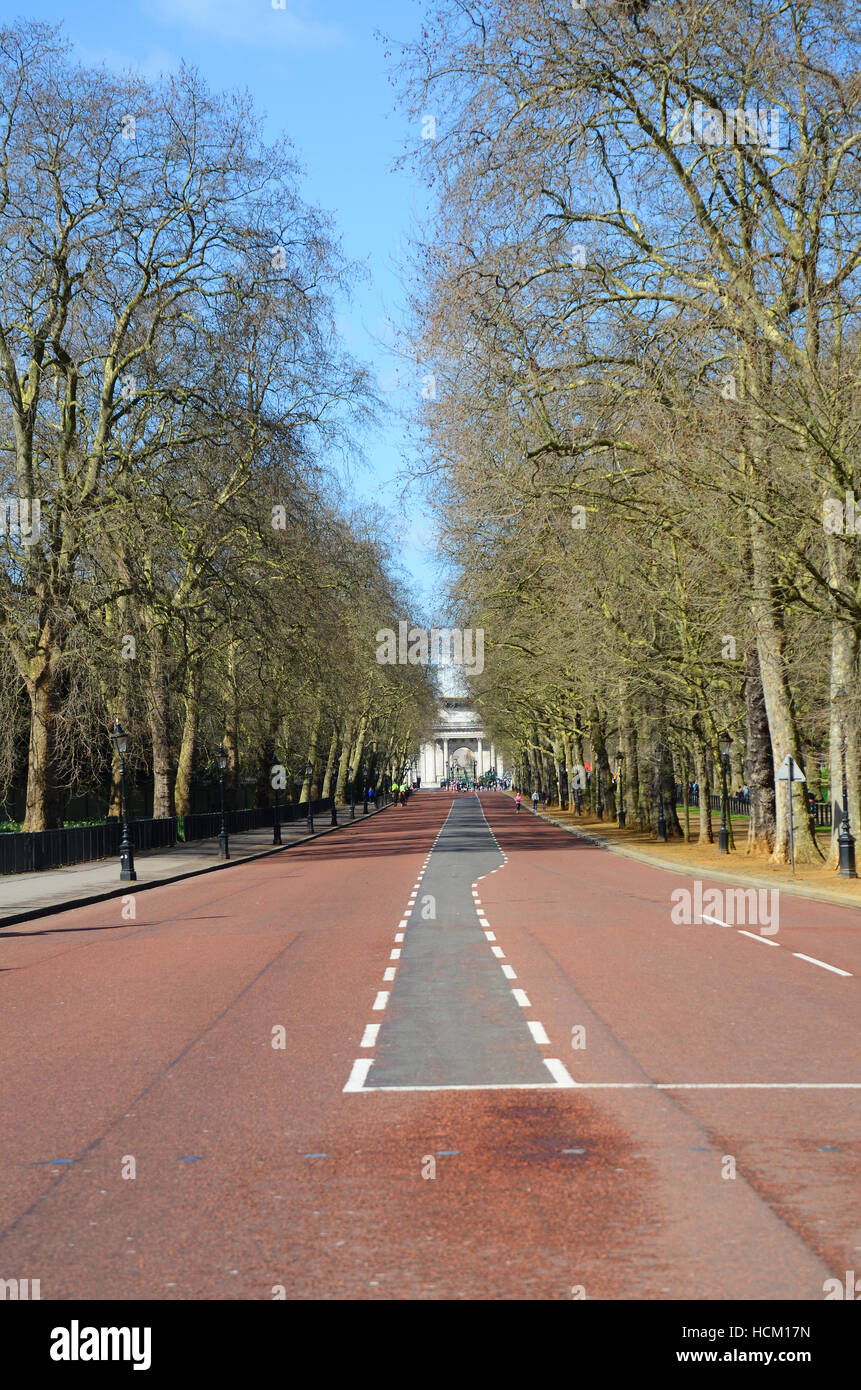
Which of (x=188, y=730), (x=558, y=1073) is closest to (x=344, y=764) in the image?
(x=188, y=730)

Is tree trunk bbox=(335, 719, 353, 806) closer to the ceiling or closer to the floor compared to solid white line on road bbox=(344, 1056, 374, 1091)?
closer to the ceiling

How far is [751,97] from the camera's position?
27.8m

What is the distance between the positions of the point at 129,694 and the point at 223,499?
682cm

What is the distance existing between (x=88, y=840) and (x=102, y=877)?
25.0 feet

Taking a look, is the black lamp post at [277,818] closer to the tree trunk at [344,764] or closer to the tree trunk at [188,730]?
the tree trunk at [188,730]

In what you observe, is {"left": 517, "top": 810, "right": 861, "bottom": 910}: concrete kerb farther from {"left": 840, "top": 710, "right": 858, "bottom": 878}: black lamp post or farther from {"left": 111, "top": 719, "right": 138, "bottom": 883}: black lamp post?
{"left": 111, "top": 719, "right": 138, "bottom": 883}: black lamp post

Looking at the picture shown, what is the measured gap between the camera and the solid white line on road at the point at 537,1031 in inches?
431

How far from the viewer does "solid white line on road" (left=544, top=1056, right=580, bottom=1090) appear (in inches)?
361

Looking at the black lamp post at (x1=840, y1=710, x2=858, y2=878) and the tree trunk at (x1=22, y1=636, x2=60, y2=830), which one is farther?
the tree trunk at (x1=22, y1=636, x2=60, y2=830)

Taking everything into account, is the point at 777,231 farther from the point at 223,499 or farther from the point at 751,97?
the point at 223,499

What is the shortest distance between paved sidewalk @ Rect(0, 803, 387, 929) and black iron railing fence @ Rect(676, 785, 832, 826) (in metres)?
15.5

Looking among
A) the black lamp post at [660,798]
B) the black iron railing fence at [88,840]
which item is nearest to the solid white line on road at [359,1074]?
the black iron railing fence at [88,840]

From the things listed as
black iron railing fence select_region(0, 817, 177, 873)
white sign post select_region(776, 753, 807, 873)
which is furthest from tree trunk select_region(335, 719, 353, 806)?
white sign post select_region(776, 753, 807, 873)

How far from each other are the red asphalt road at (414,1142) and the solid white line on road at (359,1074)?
122mm
